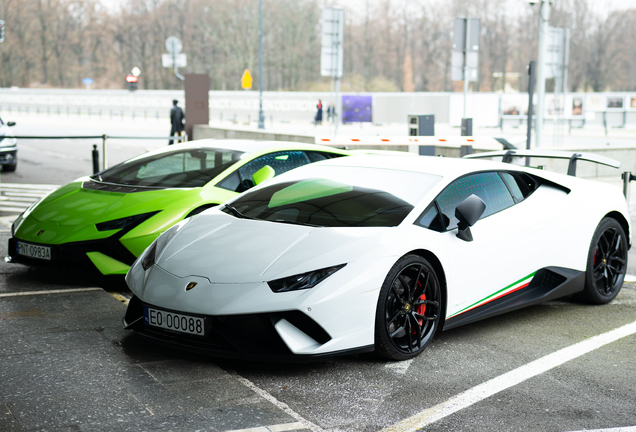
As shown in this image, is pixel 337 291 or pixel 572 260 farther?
pixel 572 260

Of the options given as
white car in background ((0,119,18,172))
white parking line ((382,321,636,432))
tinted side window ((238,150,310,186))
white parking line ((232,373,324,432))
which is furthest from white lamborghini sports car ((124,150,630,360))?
white car in background ((0,119,18,172))

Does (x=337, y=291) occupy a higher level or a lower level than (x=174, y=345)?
higher

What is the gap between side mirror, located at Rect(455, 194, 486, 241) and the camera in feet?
14.6

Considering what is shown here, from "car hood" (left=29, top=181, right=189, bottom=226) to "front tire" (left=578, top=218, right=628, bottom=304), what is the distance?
346 cm

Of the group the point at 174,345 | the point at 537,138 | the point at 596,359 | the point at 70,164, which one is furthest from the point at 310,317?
the point at 70,164

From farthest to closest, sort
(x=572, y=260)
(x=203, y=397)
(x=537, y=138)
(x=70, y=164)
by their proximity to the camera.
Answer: (x=70, y=164) → (x=537, y=138) → (x=572, y=260) → (x=203, y=397)

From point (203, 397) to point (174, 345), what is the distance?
457 mm

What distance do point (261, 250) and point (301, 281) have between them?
38 cm

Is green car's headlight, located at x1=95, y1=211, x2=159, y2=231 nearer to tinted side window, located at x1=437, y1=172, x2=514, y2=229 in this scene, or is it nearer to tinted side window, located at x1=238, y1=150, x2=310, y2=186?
tinted side window, located at x1=238, y1=150, x2=310, y2=186

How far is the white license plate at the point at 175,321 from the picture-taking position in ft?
12.7

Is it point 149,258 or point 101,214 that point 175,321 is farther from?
point 101,214

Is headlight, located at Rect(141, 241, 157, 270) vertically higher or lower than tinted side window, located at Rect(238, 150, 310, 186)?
lower

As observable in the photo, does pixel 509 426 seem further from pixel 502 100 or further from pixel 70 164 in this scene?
pixel 502 100

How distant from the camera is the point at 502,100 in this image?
133ft
